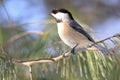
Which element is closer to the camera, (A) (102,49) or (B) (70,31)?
(A) (102,49)

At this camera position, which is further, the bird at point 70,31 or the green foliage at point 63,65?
the bird at point 70,31

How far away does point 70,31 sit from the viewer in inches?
57.9

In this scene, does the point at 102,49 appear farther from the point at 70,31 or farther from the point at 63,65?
the point at 70,31

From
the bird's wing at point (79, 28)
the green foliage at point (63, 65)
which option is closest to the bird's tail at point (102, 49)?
the green foliage at point (63, 65)

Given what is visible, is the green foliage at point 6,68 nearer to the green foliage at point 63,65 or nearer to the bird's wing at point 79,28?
the green foliage at point 63,65

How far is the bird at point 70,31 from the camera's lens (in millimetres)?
1390

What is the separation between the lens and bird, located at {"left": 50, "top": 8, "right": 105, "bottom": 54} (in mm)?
1390

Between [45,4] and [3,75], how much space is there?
7.03 ft

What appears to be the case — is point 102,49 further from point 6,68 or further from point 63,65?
point 6,68

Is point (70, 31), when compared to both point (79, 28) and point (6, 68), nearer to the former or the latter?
point (79, 28)

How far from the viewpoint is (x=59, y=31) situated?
4.72ft

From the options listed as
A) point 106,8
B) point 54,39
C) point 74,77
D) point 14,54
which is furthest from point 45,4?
point 74,77

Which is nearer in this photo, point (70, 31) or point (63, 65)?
point (63, 65)

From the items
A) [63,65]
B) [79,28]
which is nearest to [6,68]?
[63,65]
